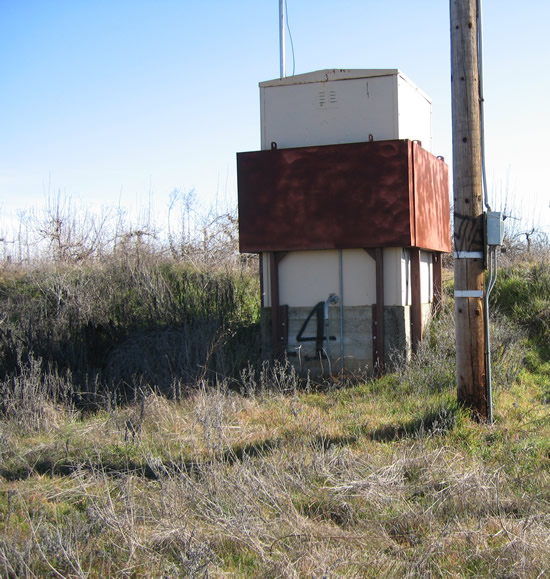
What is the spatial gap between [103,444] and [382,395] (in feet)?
12.0

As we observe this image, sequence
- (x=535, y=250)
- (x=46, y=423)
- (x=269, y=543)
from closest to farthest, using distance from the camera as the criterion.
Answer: (x=269, y=543) → (x=46, y=423) → (x=535, y=250)

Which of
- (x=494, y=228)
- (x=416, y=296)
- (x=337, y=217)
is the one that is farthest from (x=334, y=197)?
(x=494, y=228)

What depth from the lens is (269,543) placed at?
4.64 meters

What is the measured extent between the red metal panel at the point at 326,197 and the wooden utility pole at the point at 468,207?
2558 mm

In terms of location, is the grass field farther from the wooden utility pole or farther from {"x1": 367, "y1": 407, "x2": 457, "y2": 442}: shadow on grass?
the wooden utility pole

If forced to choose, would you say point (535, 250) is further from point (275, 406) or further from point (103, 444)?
point (103, 444)

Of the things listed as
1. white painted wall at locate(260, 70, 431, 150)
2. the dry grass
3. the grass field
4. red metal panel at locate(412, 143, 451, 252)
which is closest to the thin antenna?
white painted wall at locate(260, 70, 431, 150)

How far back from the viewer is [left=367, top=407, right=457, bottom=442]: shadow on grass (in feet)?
22.6

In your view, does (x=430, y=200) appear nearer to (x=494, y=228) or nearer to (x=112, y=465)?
(x=494, y=228)

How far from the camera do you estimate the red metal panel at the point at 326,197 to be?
32.1 ft

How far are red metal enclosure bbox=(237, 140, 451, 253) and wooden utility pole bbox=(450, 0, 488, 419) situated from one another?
2558 millimetres

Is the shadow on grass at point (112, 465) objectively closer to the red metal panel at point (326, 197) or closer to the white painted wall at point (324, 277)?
the white painted wall at point (324, 277)

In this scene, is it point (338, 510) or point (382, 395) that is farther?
point (382, 395)

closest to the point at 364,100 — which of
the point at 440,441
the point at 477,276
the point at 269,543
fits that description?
the point at 477,276
